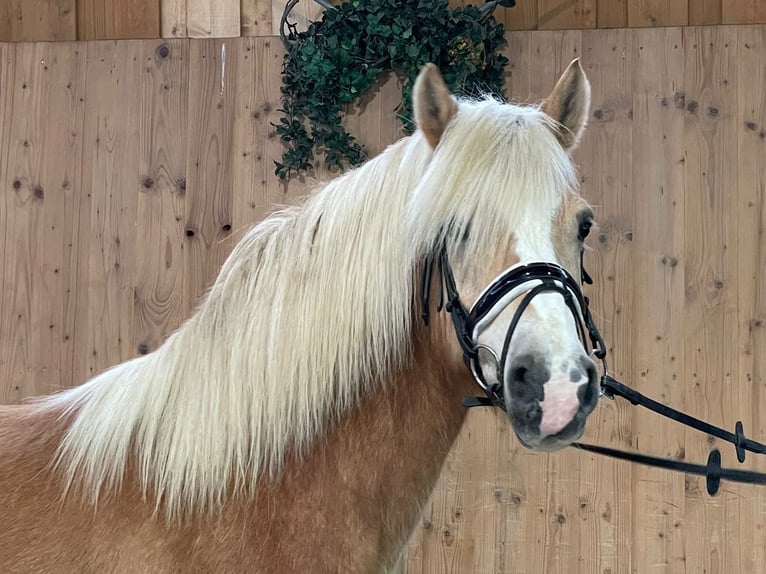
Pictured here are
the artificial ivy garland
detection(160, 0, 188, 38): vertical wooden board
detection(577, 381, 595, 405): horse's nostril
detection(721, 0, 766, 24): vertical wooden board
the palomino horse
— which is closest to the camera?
detection(577, 381, 595, 405): horse's nostril

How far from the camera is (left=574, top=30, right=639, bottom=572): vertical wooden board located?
2188 mm

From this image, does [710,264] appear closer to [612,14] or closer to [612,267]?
[612,267]

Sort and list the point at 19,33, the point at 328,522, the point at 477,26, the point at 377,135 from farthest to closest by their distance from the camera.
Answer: the point at 19,33
the point at 377,135
the point at 477,26
the point at 328,522

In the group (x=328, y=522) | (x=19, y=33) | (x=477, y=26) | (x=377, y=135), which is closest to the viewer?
(x=328, y=522)

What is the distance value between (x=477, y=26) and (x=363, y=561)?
179 cm

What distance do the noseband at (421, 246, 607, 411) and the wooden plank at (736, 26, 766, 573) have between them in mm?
1531

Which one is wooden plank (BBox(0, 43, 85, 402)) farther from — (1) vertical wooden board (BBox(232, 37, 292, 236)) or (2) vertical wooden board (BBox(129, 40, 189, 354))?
(1) vertical wooden board (BBox(232, 37, 292, 236))

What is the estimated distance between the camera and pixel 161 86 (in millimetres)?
2350

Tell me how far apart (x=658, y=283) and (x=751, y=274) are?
33cm

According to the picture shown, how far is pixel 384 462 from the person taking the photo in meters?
0.99

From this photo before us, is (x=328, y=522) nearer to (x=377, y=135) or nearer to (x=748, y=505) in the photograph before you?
(x=377, y=135)

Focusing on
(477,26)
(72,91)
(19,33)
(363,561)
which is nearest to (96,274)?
(72,91)

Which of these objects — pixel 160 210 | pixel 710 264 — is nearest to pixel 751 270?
pixel 710 264

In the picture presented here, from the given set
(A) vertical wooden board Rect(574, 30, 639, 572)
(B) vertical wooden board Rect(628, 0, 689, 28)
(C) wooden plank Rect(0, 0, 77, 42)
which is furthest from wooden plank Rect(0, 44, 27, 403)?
(B) vertical wooden board Rect(628, 0, 689, 28)
